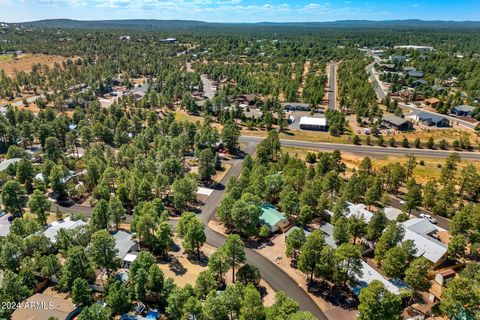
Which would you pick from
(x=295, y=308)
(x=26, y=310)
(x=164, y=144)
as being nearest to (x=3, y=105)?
(x=164, y=144)

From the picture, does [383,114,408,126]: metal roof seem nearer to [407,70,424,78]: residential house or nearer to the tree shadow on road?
[407,70,424,78]: residential house

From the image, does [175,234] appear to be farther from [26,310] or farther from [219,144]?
[219,144]

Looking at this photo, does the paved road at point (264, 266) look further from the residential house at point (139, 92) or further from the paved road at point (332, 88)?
the paved road at point (332, 88)

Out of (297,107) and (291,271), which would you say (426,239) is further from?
(297,107)

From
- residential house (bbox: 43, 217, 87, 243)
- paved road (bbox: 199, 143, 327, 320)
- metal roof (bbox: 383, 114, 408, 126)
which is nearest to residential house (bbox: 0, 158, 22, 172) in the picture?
residential house (bbox: 43, 217, 87, 243)

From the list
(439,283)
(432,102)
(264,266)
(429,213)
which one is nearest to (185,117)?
(264,266)

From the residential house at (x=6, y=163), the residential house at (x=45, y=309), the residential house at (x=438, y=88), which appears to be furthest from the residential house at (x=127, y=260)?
the residential house at (x=438, y=88)
